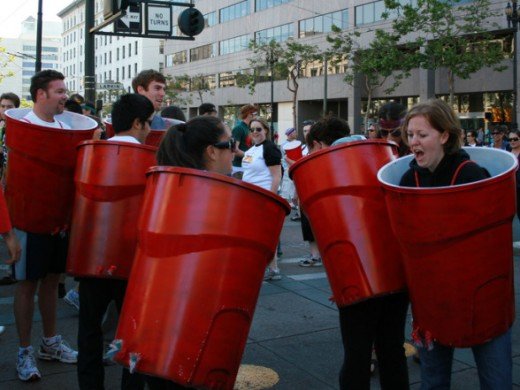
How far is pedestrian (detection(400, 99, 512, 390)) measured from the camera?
261 cm

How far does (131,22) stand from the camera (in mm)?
11273

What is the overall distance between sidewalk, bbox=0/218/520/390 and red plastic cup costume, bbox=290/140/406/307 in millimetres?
1398

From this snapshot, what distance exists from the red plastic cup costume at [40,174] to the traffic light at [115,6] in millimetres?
6479

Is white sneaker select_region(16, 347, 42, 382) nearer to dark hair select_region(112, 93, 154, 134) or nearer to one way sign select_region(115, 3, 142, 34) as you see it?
dark hair select_region(112, 93, 154, 134)

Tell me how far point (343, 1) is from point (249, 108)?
41.2m

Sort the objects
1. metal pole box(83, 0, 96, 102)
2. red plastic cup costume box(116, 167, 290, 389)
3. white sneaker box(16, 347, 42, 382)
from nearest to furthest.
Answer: red plastic cup costume box(116, 167, 290, 389) < white sneaker box(16, 347, 42, 382) < metal pole box(83, 0, 96, 102)

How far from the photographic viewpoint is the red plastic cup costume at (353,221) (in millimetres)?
2688

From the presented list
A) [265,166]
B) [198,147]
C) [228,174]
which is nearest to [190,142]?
[198,147]

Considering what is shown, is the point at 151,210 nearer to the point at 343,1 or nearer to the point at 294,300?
the point at 294,300

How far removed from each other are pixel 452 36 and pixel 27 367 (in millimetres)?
33461

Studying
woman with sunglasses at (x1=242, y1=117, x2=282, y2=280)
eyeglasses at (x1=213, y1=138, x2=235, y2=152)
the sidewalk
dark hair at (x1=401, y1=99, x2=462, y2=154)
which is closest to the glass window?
woman with sunglasses at (x1=242, y1=117, x2=282, y2=280)

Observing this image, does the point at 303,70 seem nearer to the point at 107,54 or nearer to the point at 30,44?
the point at 107,54

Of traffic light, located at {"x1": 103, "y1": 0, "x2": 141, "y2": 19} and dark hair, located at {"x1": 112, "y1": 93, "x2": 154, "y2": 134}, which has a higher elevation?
traffic light, located at {"x1": 103, "y1": 0, "x2": 141, "y2": 19}

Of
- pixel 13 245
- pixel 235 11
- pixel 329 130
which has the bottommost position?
pixel 13 245
